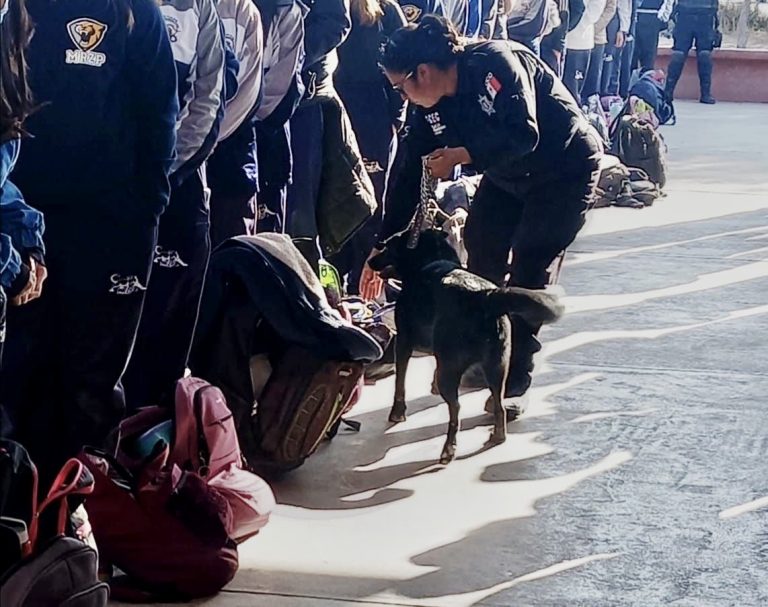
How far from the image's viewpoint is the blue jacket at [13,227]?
290 cm

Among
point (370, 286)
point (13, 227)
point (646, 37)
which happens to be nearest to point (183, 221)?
point (13, 227)

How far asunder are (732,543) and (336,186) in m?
2.42

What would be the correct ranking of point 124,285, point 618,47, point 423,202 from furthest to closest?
point 618,47 → point 423,202 → point 124,285

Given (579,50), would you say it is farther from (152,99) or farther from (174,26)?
(152,99)

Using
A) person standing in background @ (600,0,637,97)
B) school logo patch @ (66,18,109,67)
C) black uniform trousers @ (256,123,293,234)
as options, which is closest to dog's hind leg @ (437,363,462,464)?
black uniform trousers @ (256,123,293,234)

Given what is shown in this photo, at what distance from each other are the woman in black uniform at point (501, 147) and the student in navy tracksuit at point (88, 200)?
4.32ft

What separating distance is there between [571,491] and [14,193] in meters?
2.05

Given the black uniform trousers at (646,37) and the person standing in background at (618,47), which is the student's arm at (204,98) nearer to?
the person standing in background at (618,47)

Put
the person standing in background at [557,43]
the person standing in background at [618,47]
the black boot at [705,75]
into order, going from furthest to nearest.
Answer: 1. the black boot at [705,75]
2. the person standing in background at [618,47]
3. the person standing in background at [557,43]

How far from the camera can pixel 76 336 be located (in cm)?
372

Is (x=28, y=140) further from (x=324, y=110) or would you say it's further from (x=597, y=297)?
(x=597, y=297)

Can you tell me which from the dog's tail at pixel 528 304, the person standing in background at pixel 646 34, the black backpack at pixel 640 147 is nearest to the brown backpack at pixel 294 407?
the dog's tail at pixel 528 304

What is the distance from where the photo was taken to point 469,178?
26.1 feet

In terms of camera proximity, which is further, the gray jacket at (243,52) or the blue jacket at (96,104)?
the gray jacket at (243,52)
